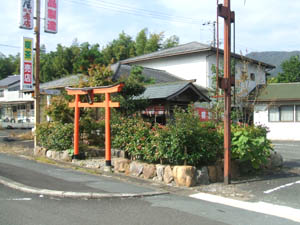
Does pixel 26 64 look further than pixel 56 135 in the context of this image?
Yes

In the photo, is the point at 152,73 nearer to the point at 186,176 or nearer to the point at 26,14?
the point at 26,14

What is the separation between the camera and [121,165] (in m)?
10.1

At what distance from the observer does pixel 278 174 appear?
32.6 ft

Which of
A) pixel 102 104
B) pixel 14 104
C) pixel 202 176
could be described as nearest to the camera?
pixel 202 176

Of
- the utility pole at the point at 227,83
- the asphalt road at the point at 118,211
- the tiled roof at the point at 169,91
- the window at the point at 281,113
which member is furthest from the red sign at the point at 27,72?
the window at the point at 281,113

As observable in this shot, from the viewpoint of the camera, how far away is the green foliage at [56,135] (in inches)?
486

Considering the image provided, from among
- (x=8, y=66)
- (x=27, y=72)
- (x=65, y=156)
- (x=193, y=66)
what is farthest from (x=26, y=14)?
(x=8, y=66)

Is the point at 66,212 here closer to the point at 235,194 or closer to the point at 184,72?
the point at 235,194

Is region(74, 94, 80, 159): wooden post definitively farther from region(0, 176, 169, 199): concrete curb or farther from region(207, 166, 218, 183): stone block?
region(207, 166, 218, 183): stone block

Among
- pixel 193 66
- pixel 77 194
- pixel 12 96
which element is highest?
pixel 193 66

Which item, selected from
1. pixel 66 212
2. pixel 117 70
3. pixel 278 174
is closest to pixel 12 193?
pixel 66 212

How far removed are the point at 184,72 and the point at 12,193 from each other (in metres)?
20.6

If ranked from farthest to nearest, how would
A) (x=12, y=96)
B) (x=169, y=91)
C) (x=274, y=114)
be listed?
(x=12, y=96), (x=274, y=114), (x=169, y=91)

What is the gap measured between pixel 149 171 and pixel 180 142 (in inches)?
52.5
